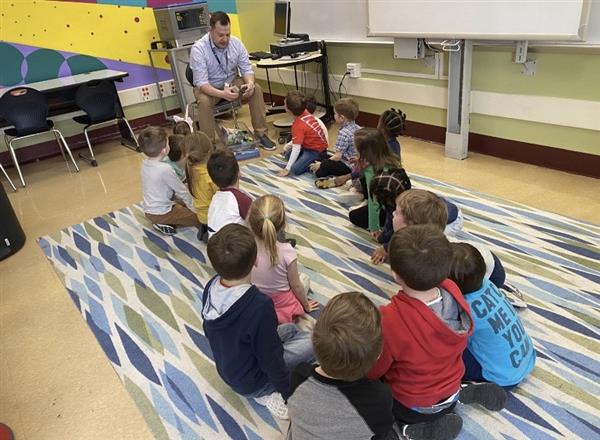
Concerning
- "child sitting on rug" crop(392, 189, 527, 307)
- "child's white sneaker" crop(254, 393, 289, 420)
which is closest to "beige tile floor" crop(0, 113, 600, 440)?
"child's white sneaker" crop(254, 393, 289, 420)

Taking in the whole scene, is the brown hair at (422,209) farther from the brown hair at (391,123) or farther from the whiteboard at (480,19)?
the whiteboard at (480,19)

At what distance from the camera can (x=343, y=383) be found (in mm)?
1052

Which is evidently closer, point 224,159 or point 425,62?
point 224,159

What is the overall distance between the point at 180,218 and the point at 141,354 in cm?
112

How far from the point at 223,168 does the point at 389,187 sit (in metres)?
0.80

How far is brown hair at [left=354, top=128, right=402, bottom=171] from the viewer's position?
7.33ft

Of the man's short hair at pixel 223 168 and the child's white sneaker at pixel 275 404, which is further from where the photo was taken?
the man's short hair at pixel 223 168

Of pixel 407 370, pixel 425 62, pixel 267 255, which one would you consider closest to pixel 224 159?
pixel 267 255

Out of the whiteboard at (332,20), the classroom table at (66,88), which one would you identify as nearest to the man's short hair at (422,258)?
the whiteboard at (332,20)

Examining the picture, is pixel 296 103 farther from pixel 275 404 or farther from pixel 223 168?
pixel 275 404

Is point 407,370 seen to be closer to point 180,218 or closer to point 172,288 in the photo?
point 172,288

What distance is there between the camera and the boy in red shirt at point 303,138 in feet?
10.8

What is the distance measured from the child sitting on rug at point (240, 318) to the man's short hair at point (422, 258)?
43 centimetres

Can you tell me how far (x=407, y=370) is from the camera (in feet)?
4.11
